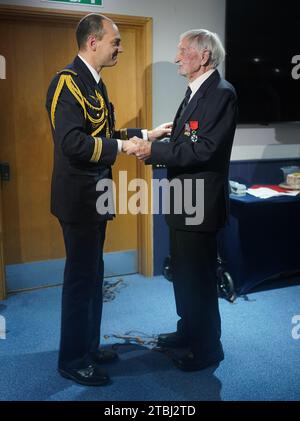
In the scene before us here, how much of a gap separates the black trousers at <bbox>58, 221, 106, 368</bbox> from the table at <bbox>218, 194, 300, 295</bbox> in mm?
1223

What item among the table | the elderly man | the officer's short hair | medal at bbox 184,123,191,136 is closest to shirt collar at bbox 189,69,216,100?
the elderly man

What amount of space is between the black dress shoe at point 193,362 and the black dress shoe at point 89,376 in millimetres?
357

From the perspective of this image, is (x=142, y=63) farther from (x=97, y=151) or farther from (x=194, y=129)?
(x=97, y=151)

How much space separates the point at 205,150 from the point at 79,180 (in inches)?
21.2

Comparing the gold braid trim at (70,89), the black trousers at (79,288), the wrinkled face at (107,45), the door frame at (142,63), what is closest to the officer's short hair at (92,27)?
the wrinkled face at (107,45)

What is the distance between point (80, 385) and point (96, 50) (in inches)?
57.4

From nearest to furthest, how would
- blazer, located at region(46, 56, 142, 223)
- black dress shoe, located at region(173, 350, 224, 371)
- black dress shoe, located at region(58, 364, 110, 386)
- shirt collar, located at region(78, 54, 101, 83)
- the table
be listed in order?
blazer, located at region(46, 56, 142, 223) < shirt collar, located at region(78, 54, 101, 83) < black dress shoe, located at region(58, 364, 110, 386) < black dress shoe, located at region(173, 350, 224, 371) < the table

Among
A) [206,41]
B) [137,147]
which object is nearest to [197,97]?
[206,41]

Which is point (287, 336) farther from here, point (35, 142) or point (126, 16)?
point (126, 16)

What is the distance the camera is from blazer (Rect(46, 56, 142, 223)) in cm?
177

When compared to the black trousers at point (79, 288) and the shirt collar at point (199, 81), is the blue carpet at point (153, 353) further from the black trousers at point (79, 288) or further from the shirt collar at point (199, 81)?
the shirt collar at point (199, 81)

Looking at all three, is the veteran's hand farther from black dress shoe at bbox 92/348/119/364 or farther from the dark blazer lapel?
black dress shoe at bbox 92/348/119/364
